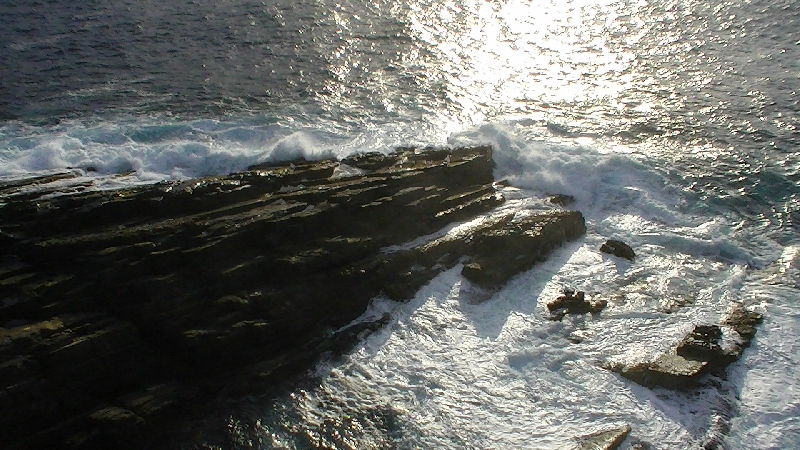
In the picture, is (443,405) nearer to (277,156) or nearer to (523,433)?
(523,433)

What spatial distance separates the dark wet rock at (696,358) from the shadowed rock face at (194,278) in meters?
3.81

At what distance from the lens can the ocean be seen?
Answer: 433 inches

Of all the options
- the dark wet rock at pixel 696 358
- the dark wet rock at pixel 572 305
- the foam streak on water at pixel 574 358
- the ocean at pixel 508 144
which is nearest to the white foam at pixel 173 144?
the ocean at pixel 508 144

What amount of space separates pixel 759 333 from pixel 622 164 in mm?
7196

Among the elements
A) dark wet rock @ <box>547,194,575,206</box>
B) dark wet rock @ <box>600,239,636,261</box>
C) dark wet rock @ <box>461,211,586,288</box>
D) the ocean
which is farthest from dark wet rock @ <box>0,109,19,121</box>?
dark wet rock @ <box>600,239,636,261</box>

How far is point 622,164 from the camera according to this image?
18.5m

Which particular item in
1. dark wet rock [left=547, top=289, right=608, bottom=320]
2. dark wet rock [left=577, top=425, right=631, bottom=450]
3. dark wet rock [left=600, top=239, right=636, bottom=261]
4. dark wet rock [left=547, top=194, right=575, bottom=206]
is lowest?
dark wet rock [left=577, top=425, right=631, bottom=450]

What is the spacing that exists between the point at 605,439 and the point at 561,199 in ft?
27.2

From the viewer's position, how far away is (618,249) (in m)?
15.1

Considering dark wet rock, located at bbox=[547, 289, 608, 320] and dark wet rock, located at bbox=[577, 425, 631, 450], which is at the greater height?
dark wet rock, located at bbox=[547, 289, 608, 320]

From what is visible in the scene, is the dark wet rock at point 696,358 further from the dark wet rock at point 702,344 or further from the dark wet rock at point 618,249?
the dark wet rock at point 618,249

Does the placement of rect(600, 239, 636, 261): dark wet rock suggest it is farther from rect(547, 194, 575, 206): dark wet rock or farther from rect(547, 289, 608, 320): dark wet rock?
rect(547, 194, 575, 206): dark wet rock

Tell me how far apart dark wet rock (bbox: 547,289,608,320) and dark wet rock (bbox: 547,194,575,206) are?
414 centimetres

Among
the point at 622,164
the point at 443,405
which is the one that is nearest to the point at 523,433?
the point at 443,405
